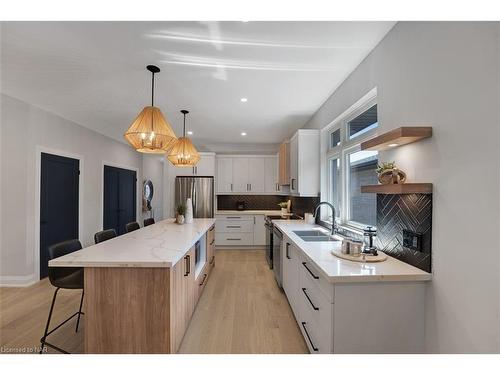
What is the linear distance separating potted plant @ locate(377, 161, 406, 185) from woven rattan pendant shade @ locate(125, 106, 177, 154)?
74.6 inches

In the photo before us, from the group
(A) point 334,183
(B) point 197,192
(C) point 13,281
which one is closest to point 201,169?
(B) point 197,192

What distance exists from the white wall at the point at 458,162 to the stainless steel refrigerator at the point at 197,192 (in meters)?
4.46

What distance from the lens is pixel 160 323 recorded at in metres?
1.63

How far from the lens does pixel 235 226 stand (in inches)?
222

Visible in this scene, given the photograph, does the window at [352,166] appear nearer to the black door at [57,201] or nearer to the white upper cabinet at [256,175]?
the white upper cabinet at [256,175]

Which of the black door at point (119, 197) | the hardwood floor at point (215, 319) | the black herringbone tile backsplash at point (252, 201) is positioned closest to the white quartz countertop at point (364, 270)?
the hardwood floor at point (215, 319)

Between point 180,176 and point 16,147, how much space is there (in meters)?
2.92

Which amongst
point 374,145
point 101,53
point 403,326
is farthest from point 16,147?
point 403,326

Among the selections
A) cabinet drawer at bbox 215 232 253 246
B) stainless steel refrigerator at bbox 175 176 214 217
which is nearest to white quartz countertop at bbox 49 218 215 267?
stainless steel refrigerator at bbox 175 176 214 217

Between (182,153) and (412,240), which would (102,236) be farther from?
(412,240)

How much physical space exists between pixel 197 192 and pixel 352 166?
12.4 feet

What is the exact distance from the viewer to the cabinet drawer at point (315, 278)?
144 centimetres

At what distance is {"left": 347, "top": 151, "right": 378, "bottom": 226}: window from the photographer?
7.56 ft

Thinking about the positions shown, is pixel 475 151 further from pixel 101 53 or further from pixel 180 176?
pixel 180 176
